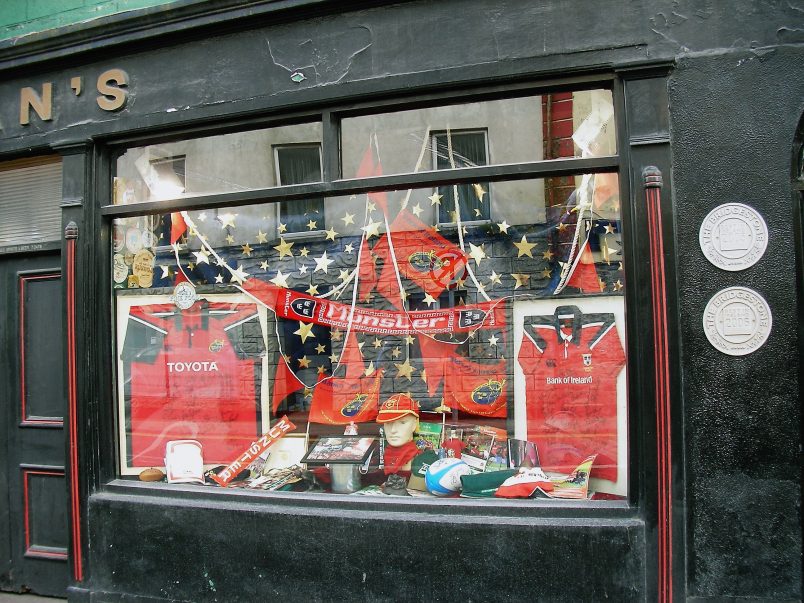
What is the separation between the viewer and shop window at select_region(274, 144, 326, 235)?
452 centimetres

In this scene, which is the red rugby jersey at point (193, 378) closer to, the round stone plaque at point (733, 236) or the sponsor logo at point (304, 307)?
the sponsor logo at point (304, 307)

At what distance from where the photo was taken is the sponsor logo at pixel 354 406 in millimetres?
4578

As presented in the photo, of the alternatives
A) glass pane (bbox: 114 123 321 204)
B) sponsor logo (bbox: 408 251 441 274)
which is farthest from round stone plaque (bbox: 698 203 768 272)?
glass pane (bbox: 114 123 321 204)

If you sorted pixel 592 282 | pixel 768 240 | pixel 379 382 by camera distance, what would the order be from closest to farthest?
pixel 768 240
pixel 592 282
pixel 379 382

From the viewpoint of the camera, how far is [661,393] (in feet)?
12.1

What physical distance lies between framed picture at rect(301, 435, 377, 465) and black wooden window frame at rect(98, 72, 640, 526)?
0.28 metres

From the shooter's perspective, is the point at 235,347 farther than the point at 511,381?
Yes

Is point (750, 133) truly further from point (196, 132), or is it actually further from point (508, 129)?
point (196, 132)

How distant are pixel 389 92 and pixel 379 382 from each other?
6.66ft

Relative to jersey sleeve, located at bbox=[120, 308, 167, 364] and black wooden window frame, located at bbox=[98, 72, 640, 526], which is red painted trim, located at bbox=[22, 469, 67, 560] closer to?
black wooden window frame, located at bbox=[98, 72, 640, 526]

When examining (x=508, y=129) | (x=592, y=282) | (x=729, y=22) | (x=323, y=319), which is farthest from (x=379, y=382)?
(x=729, y=22)

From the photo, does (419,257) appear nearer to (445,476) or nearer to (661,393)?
(445,476)

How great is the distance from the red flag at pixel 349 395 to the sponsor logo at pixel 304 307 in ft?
1.16

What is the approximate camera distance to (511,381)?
14.1ft
